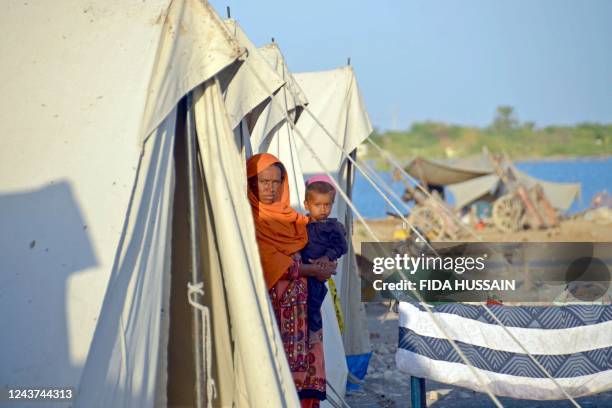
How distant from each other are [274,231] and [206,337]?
658 mm

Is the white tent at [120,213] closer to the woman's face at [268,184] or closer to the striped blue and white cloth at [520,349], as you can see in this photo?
the woman's face at [268,184]

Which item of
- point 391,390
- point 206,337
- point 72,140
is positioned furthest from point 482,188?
point 72,140

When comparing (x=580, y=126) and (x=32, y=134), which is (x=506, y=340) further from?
(x=580, y=126)

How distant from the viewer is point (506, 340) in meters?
4.99

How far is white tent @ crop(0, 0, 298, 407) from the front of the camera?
361 centimetres

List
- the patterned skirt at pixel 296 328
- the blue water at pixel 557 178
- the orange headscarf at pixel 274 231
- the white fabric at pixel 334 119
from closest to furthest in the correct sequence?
the orange headscarf at pixel 274 231, the patterned skirt at pixel 296 328, the white fabric at pixel 334 119, the blue water at pixel 557 178

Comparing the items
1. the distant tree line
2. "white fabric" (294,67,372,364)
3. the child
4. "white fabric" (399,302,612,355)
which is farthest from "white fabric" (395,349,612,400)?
the distant tree line

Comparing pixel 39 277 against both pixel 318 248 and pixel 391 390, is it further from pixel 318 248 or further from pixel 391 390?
pixel 391 390

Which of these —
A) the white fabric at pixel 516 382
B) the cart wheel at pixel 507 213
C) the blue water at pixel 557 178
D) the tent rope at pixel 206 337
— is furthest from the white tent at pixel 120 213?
the blue water at pixel 557 178

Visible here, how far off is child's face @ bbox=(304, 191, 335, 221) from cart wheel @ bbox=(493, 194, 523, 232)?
18.1 metres

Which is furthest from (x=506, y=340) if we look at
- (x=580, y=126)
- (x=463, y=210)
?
(x=580, y=126)

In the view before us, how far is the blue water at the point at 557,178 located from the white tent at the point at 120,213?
29915 millimetres

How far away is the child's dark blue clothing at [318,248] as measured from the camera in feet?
14.9

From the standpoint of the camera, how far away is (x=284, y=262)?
432 cm
